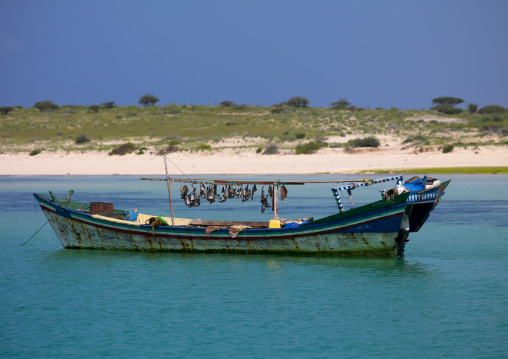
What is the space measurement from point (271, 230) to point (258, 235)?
407 millimetres

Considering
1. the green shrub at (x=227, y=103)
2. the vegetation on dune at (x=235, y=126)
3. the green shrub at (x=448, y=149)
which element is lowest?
the green shrub at (x=448, y=149)

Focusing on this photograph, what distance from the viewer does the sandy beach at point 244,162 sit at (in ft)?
153

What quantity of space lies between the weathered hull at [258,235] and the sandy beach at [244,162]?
1062 inches

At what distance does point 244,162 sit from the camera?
50.3 meters

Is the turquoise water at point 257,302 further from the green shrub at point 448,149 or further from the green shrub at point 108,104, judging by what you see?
the green shrub at point 108,104

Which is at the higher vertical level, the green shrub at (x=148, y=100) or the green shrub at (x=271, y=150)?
the green shrub at (x=148, y=100)

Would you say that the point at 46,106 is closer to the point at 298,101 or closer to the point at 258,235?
the point at 298,101

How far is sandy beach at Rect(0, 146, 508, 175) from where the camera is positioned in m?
46.7

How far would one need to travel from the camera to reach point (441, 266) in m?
17.3

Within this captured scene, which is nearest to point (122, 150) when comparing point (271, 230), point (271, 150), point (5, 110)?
point (271, 150)

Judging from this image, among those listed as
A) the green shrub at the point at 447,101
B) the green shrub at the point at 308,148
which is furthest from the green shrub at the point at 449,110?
the green shrub at the point at 308,148

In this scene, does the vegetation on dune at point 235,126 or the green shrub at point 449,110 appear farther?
the green shrub at point 449,110

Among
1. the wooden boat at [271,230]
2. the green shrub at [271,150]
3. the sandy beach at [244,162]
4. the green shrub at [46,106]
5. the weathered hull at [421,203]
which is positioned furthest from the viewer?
the green shrub at [46,106]

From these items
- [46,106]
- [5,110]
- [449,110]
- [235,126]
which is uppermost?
[46,106]
